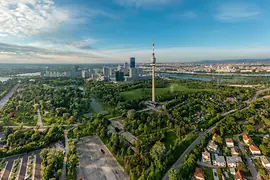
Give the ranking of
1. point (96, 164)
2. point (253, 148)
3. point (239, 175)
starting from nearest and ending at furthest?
point (239, 175) → point (96, 164) → point (253, 148)

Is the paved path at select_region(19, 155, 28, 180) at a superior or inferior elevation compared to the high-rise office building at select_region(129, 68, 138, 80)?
inferior

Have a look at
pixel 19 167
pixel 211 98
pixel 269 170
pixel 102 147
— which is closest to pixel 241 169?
pixel 269 170

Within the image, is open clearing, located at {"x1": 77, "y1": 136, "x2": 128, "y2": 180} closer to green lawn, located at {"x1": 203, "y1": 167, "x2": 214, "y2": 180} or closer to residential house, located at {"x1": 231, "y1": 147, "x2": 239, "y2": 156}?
green lawn, located at {"x1": 203, "y1": 167, "x2": 214, "y2": 180}

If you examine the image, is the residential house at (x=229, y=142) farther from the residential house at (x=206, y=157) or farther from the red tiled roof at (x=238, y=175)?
the red tiled roof at (x=238, y=175)

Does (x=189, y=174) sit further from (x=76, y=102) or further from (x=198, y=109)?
(x=76, y=102)

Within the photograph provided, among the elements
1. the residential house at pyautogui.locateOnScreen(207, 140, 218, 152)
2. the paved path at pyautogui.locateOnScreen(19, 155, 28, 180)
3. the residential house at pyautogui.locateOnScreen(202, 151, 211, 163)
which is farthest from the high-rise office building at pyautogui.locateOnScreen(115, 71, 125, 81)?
the residential house at pyautogui.locateOnScreen(202, 151, 211, 163)

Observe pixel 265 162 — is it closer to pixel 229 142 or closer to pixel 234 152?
pixel 234 152

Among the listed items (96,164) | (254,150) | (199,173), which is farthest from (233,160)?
(96,164)
